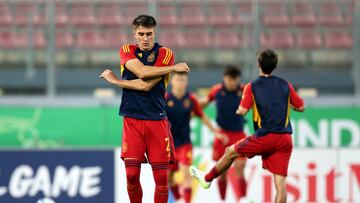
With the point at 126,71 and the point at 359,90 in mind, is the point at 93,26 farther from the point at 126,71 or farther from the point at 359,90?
the point at 126,71

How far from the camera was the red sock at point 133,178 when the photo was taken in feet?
20.0

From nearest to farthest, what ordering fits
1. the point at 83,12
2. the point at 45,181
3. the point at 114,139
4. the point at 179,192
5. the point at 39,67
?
1. the point at 45,181
2. the point at 179,192
3. the point at 114,139
4. the point at 39,67
5. the point at 83,12

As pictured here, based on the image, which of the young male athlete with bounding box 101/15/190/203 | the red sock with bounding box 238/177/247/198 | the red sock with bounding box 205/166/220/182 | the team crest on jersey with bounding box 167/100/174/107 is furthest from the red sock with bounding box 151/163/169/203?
the team crest on jersey with bounding box 167/100/174/107

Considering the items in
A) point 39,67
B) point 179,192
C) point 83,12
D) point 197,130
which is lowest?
point 179,192

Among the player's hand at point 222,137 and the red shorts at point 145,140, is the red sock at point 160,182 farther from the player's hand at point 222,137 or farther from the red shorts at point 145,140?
the player's hand at point 222,137

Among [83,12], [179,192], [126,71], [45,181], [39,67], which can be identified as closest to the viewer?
[126,71]

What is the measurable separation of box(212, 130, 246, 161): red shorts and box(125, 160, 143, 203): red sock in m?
3.96

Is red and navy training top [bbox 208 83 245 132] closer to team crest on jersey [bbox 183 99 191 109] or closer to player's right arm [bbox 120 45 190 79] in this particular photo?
team crest on jersey [bbox 183 99 191 109]

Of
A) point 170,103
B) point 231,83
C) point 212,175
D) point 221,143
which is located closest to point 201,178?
point 212,175

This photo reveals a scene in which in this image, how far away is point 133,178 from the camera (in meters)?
6.10

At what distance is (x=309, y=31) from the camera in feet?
50.3

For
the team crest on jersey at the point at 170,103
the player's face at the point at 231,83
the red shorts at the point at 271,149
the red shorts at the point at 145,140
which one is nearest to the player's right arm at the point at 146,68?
the red shorts at the point at 145,140

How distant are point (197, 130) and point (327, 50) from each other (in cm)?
358

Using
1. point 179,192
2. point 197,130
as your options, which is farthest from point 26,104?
Result: point 179,192
